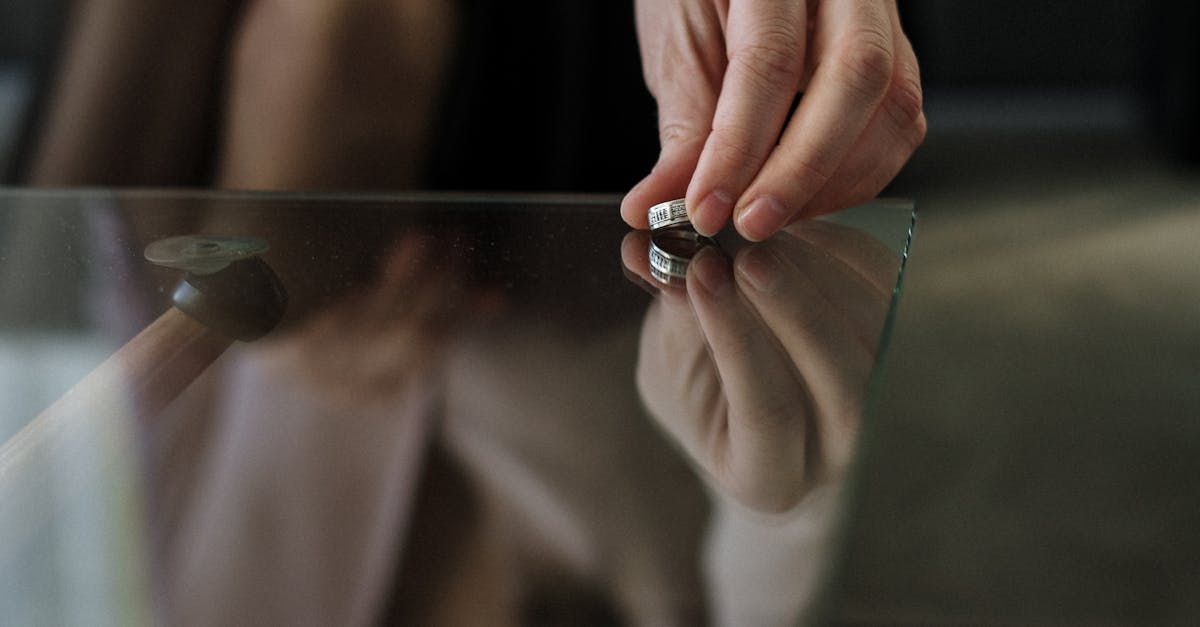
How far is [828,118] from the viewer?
40 cm

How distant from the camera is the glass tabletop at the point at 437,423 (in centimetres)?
18

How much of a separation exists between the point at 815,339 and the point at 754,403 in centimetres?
4

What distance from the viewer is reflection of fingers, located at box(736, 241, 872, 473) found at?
0.74 ft

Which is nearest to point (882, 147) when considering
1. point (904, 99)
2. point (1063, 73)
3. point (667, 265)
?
point (904, 99)

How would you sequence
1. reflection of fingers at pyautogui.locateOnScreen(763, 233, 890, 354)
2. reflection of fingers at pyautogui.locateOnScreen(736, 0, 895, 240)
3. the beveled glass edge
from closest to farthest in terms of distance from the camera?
the beveled glass edge
reflection of fingers at pyautogui.locateOnScreen(763, 233, 890, 354)
reflection of fingers at pyautogui.locateOnScreen(736, 0, 895, 240)

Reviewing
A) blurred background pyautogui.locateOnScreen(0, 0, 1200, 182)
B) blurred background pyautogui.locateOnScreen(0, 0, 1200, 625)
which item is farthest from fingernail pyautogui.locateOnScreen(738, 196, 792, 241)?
blurred background pyautogui.locateOnScreen(0, 0, 1200, 182)

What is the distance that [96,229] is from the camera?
43 cm

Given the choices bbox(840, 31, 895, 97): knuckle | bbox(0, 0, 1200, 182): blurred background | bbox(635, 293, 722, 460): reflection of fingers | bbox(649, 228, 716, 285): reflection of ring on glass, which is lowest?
bbox(0, 0, 1200, 182): blurred background

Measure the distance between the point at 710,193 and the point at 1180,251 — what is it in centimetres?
133

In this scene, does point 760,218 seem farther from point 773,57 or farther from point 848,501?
point 848,501

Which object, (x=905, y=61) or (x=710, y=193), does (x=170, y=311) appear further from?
(x=905, y=61)

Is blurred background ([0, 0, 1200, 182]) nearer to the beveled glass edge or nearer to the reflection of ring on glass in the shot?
the reflection of ring on glass

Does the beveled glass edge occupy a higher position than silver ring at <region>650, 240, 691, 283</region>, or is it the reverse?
the beveled glass edge

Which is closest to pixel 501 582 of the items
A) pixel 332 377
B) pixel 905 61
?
pixel 332 377
